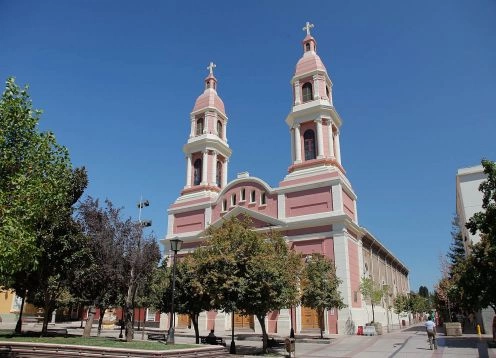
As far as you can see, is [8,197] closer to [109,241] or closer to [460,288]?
[109,241]

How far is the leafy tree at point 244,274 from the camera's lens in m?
19.0

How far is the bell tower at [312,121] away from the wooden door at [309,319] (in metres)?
12.0

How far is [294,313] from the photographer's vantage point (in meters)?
33.0

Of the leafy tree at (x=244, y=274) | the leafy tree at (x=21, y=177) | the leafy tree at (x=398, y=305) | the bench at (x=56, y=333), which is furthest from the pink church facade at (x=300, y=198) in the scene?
the leafy tree at (x=21, y=177)

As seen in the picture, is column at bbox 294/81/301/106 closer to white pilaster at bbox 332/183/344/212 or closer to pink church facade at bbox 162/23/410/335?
pink church facade at bbox 162/23/410/335

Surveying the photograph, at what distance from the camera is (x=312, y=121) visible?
3869 cm

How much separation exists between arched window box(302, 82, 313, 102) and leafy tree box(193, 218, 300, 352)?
22592mm

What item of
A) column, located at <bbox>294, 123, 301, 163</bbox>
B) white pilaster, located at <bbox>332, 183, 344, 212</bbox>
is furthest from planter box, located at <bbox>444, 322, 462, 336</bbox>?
column, located at <bbox>294, 123, 301, 163</bbox>

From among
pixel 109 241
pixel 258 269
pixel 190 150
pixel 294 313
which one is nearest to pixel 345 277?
pixel 294 313

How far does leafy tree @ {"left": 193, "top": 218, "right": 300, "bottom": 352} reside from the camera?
1902 cm

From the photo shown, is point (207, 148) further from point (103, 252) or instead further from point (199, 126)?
point (103, 252)

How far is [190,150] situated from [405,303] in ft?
133

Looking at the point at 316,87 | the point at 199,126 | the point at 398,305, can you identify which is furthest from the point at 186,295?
the point at 398,305

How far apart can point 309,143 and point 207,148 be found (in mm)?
11744
